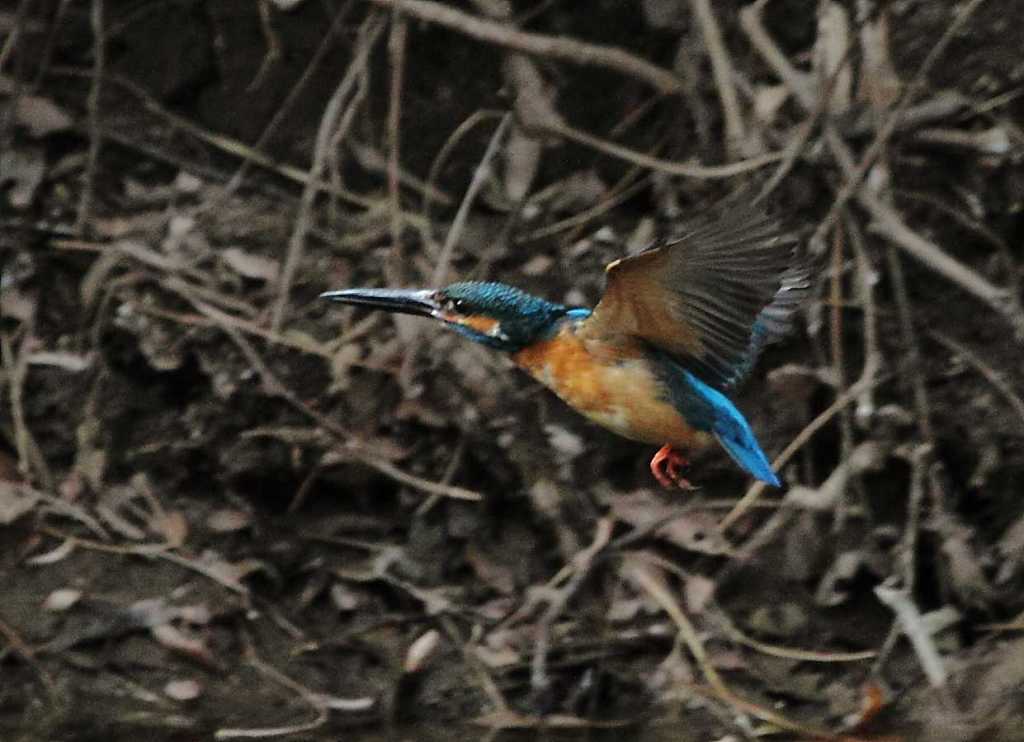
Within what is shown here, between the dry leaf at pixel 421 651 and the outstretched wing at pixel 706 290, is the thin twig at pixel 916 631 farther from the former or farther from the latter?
the outstretched wing at pixel 706 290

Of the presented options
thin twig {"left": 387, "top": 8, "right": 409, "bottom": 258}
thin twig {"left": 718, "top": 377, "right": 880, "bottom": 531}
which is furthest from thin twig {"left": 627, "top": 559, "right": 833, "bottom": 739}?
thin twig {"left": 387, "top": 8, "right": 409, "bottom": 258}

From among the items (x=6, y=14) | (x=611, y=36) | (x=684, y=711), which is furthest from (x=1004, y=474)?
(x=6, y=14)

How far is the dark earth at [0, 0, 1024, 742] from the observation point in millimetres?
3746

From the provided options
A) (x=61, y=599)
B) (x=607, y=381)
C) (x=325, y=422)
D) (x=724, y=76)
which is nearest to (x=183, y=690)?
(x=61, y=599)

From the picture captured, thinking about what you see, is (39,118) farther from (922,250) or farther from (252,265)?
(922,250)

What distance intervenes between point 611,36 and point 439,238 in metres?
0.78

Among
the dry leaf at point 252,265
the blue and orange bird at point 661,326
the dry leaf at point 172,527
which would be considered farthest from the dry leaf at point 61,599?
the blue and orange bird at point 661,326

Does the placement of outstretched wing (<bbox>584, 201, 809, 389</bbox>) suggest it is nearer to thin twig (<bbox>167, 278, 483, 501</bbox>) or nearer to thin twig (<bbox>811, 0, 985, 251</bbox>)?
thin twig (<bbox>811, 0, 985, 251</bbox>)

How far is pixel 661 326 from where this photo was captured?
72.5 inches

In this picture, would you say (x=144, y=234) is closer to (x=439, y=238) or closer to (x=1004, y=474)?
(x=439, y=238)

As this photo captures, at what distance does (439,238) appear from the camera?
4.42 meters

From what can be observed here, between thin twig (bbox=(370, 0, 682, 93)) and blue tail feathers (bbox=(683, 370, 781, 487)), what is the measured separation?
2.42m

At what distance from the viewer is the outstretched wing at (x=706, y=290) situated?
66.3 inches

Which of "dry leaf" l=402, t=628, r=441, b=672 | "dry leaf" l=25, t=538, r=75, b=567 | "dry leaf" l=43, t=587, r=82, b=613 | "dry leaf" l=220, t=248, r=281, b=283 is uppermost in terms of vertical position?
"dry leaf" l=220, t=248, r=281, b=283
